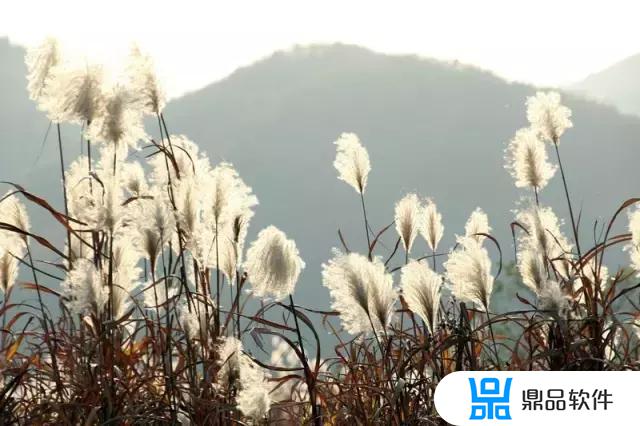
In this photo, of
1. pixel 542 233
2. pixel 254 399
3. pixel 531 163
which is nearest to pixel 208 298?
pixel 254 399

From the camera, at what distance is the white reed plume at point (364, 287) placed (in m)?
1.90

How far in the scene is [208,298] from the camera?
7.07 ft

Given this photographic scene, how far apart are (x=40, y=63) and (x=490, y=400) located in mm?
1833

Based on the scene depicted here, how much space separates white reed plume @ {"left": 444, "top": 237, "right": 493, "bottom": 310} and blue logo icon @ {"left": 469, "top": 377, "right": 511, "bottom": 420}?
0.93ft

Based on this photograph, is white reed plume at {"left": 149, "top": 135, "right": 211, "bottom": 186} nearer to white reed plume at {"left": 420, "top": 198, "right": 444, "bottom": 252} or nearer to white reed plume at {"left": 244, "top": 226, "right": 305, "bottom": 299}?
white reed plume at {"left": 244, "top": 226, "right": 305, "bottom": 299}

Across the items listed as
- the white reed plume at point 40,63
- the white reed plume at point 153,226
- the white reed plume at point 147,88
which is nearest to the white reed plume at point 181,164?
the white reed plume at point 147,88

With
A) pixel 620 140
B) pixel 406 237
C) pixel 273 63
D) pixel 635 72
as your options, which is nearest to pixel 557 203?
pixel 620 140

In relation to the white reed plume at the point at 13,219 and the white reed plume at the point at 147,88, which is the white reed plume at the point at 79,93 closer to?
the white reed plume at the point at 147,88

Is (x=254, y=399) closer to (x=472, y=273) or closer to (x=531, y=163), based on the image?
(x=472, y=273)

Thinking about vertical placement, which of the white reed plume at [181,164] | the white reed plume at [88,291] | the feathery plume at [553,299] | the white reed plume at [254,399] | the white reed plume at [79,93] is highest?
the white reed plume at [79,93]

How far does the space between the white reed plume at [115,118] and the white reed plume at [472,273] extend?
1029mm

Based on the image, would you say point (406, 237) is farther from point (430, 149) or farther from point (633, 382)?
point (430, 149)

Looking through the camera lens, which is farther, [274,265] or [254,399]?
[274,265]

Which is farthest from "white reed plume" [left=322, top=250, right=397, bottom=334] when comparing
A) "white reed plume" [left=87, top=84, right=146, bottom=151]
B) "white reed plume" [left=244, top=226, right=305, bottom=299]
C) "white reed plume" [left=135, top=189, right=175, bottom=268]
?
"white reed plume" [left=87, top=84, right=146, bottom=151]
